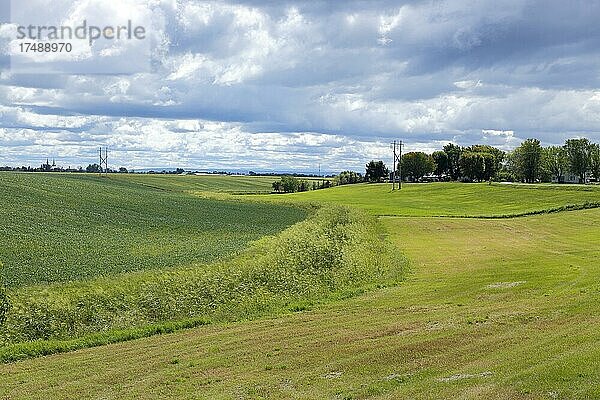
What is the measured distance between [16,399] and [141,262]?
763 inches

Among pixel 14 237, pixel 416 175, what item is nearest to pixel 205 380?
pixel 14 237

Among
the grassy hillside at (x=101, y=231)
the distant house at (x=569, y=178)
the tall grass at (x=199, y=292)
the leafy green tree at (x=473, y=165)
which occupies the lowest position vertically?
the tall grass at (x=199, y=292)

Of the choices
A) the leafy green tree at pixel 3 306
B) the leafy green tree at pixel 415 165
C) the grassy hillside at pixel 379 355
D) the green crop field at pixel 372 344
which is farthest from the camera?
the leafy green tree at pixel 415 165

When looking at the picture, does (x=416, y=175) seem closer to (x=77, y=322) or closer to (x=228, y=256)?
(x=228, y=256)

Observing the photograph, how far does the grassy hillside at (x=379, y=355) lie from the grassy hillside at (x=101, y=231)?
10.2 metres

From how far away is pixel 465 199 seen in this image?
11294 cm

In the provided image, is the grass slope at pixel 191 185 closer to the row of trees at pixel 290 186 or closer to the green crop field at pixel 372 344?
the row of trees at pixel 290 186

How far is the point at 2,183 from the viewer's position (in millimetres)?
62031

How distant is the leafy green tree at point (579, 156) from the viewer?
15738 centimetres

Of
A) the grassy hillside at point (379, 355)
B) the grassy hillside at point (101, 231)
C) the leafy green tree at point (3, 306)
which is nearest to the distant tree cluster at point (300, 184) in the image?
the grassy hillside at point (101, 231)

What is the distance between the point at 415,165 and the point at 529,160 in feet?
100

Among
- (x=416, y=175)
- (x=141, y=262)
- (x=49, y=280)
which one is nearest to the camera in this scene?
(x=49, y=280)

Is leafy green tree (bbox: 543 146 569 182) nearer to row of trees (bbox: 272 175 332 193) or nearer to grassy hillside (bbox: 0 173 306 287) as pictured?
row of trees (bbox: 272 175 332 193)

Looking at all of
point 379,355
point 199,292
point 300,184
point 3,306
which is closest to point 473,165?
point 300,184
